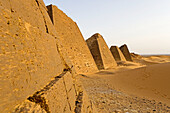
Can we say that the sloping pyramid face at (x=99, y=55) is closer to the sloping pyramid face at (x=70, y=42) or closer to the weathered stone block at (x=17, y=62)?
the sloping pyramid face at (x=70, y=42)

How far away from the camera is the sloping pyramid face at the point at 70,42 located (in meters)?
7.30

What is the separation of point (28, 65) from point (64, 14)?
8.24 meters

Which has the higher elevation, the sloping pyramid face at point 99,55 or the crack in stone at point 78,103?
the sloping pyramid face at point 99,55

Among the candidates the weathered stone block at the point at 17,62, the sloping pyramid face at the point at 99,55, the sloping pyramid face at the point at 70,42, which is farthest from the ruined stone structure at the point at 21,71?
the sloping pyramid face at the point at 99,55

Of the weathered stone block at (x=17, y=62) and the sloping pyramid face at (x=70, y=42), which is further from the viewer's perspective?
the sloping pyramid face at (x=70, y=42)

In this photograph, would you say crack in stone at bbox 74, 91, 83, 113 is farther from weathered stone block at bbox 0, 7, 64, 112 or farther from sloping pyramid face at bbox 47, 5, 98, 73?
sloping pyramid face at bbox 47, 5, 98, 73

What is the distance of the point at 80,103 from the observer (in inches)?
72.7

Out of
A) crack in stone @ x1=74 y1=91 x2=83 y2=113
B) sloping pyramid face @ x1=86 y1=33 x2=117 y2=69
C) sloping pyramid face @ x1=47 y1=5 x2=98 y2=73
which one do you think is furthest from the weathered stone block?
sloping pyramid face @ x1=86 y1=33 x2=117 y2=69

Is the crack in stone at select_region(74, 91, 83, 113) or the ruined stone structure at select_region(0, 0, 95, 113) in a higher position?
the ruined stone structure at select_region(0, 0, 95, 113)

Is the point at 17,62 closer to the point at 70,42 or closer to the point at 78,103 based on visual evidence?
the point at 78,103

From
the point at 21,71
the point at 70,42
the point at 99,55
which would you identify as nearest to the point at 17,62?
the point at 21,71

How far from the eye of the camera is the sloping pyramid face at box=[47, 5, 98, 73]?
7.30 meters

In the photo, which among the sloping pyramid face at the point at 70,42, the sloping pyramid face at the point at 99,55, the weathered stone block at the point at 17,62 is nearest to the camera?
the weathered stone block at the point at 17,62

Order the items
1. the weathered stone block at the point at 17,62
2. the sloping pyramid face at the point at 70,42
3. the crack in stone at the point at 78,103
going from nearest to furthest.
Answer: the weathered stone block at the point at 17,62 < the crack in stone at the point at 78,103 < the sloping pyramid face at the point at 70,42
